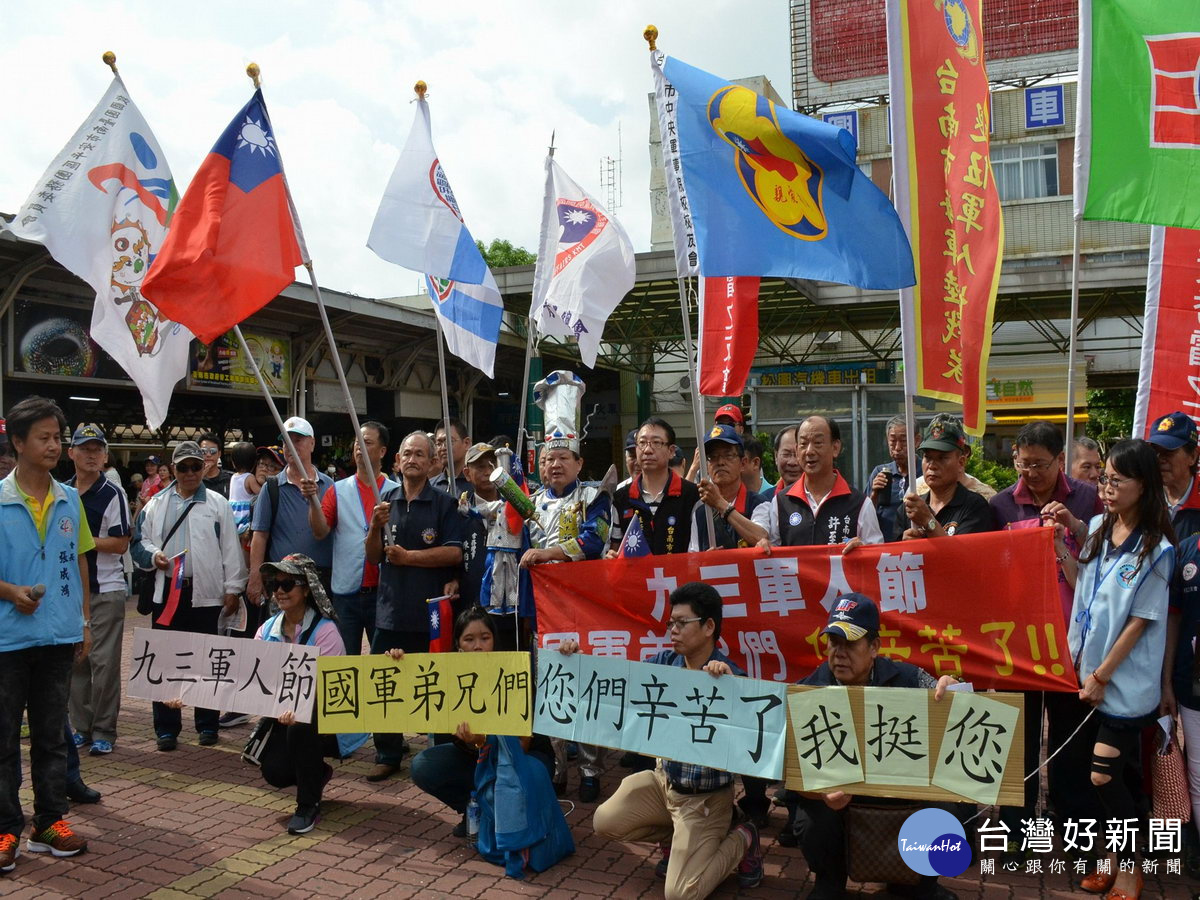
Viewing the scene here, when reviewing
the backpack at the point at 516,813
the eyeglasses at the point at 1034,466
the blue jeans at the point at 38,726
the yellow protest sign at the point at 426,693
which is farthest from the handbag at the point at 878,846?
the blue jeans at the point at 38,726

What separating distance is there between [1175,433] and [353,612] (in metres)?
4.78

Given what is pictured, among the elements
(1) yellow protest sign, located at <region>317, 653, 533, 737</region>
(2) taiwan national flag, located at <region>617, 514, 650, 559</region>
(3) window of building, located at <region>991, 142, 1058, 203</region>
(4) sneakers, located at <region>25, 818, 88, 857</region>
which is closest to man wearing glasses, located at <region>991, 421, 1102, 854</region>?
(2) taiwan national flag, located at <region>617, 514, 650, 559</region>

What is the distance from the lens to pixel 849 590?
4520mm

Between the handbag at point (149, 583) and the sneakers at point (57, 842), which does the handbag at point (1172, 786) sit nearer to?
the sneakers at point (57, 842)

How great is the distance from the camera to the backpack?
4152 millimetres

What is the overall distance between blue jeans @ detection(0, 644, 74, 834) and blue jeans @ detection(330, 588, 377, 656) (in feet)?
5.78

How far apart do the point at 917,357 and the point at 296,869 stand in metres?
3.80

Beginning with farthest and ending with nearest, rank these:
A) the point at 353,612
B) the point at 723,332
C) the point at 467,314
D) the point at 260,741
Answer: the point at 467,314, the point at 353,612, the point at 723,332, the point at 260,741

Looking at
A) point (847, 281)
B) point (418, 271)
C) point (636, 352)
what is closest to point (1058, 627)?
point (847, 281)

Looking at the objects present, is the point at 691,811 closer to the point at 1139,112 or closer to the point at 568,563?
the point at 568,563

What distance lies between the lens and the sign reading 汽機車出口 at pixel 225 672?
15.4 feet

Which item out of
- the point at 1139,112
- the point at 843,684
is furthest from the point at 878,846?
the point at 1139,112

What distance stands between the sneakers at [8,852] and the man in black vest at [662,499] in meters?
3.11

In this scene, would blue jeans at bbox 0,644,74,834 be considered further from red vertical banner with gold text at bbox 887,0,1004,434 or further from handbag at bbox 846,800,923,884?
red vertical banner with gold text at bbox 887,0,1004,434
